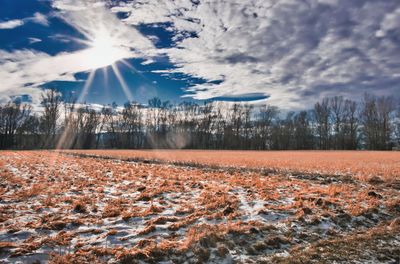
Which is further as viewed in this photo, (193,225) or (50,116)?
(50,116)

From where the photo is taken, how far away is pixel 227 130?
9062cm

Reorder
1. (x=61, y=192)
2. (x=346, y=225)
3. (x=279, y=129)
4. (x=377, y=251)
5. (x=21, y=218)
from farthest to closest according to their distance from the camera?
(x=279, y=129), (x=61, y=192), (x=346, y=225), (x=21, y=218), (x=377, y=251)

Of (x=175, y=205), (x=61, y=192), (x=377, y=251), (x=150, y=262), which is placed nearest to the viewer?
(x=150, y=262)

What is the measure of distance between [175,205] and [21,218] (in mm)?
3818

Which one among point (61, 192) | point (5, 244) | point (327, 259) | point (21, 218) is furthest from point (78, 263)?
point (61, 192)

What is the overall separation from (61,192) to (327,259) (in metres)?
8.09

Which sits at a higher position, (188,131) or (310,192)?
(188,131)

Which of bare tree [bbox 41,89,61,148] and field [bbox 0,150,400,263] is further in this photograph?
bare tree [bbox 41,89,61,148]

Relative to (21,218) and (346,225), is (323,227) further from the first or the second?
(21,218)

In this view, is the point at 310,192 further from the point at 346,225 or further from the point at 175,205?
the point at 175,205

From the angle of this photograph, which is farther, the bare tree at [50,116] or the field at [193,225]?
the bare tree at [50,116]

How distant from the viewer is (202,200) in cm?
822

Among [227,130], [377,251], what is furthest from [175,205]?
[227,130]

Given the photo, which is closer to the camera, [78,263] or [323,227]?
[78,263]
